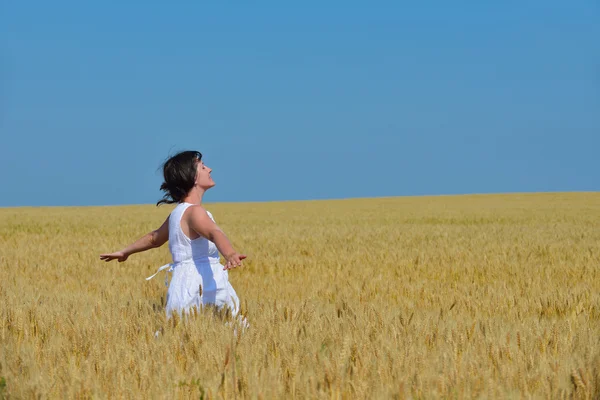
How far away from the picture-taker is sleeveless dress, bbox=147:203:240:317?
3.91 meters

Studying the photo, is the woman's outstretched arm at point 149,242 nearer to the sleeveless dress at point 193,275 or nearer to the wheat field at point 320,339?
the sleeveless dress at point 193,275

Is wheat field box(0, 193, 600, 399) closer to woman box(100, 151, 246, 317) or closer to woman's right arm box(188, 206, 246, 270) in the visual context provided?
woman box(100, 151, 246, 317)

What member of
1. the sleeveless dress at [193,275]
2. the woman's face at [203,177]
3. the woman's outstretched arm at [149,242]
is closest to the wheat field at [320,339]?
the sleeveless dress at [193,275]

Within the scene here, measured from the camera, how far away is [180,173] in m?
4.05

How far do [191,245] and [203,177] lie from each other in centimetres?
43

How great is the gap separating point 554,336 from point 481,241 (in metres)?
8.11

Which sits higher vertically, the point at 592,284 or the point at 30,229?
the point at 30,229

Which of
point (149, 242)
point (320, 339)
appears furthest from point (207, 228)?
point (320, 339)

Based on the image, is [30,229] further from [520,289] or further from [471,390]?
[471,390]

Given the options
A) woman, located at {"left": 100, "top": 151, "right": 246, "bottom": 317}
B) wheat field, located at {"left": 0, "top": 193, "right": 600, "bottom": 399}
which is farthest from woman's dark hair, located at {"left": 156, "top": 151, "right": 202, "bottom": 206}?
wheat field, located at {"left": 0, "top": 193, "right": 600, "bottom": 399}

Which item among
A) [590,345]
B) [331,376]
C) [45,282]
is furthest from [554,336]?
[45,282]

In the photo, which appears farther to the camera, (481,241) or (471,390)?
(481,241)

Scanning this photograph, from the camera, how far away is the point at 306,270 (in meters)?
7.36

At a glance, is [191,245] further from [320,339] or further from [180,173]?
[320,339]
